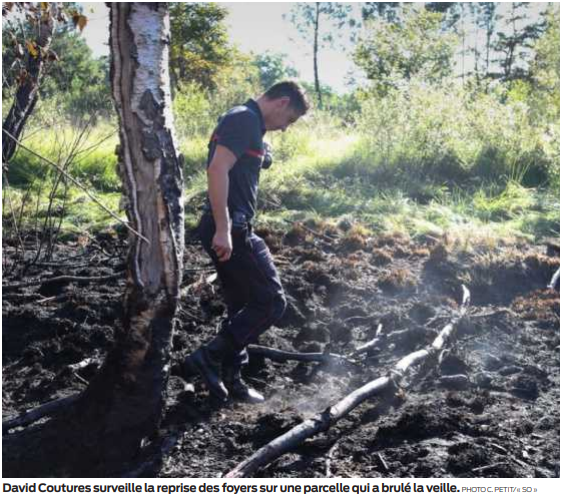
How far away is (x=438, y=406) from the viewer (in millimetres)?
4641

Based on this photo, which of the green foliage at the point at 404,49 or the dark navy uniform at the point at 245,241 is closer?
the dark navy uniform at the point at 245,241

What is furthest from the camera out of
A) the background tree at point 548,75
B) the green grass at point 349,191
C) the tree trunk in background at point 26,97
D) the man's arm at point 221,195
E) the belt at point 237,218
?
the background tree at point 548,75

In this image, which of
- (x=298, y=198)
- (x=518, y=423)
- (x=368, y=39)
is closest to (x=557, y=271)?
(x=518, y=423)

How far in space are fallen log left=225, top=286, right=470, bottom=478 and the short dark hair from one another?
176 centimetres

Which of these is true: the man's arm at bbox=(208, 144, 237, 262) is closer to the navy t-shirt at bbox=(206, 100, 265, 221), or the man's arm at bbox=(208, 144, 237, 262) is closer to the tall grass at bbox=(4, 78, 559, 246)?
the navy t-shirt at bbox=(206, 100, 265, 221)

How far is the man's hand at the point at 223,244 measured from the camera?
427cm

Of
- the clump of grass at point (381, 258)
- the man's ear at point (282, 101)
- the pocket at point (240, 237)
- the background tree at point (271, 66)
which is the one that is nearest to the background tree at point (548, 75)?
the clump of grass at point (381, 258)

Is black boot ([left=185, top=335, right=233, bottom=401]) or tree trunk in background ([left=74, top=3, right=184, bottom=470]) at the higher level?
tree trunk in background ([left=74, top=3, right=184, bottom=470])

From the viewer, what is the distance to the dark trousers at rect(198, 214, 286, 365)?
4.57 m

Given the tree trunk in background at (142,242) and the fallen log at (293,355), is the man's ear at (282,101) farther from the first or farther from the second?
the fallen log at (293,355)

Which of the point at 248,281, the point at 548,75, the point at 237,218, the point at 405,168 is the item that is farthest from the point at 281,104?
the point at 548,75

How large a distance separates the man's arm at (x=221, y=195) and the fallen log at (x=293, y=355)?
1.28m

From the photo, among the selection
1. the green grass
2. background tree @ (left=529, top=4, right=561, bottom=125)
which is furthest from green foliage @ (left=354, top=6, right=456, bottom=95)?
the green grass

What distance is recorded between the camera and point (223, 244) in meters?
4.27
